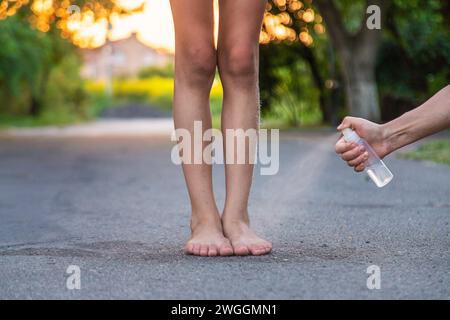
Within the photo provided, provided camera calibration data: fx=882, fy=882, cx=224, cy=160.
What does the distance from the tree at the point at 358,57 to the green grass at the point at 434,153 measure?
5309mm

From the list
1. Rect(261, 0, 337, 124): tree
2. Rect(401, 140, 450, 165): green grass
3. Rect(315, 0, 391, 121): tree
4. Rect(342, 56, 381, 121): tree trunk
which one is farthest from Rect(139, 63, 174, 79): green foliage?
Rect(401, 140, 450, 165): green grass

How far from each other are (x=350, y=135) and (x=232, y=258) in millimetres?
583

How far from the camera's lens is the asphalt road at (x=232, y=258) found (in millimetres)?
2555

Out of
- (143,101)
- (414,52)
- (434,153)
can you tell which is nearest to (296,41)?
(414,52)

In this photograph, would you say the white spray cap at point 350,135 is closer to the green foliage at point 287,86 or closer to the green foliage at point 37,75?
the green foliage at point 287,86

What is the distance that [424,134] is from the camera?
2994 millimetres

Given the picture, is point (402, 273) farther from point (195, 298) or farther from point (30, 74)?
point (30, 74)

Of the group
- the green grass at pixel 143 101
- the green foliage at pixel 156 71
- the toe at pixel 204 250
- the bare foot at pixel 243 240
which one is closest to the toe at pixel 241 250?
the bare foot at pixel 243 240

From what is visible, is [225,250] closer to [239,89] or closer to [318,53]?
[239,89]

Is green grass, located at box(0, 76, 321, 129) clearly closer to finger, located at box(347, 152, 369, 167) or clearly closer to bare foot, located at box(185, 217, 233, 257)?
bare foot, located at box(185, 217, 233, 257)

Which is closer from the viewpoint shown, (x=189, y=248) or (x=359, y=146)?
(x=359, y=146)

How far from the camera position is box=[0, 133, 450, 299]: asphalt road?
2.55 m

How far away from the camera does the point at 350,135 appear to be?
3010 mm

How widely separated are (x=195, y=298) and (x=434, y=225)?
6.03ft
